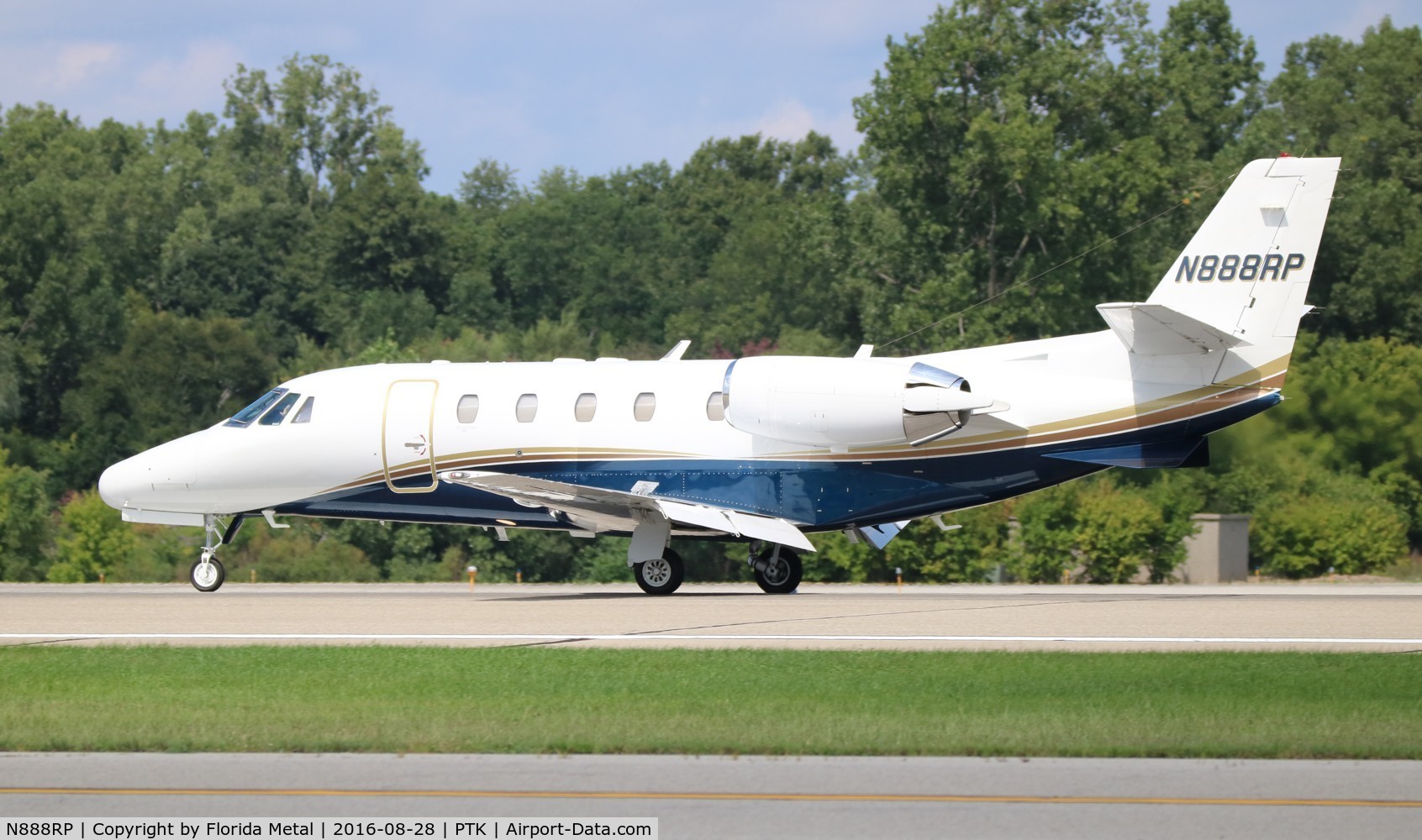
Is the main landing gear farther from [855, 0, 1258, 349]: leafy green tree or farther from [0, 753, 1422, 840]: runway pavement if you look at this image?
[855, 0, 1258, 349]: leafy green tree

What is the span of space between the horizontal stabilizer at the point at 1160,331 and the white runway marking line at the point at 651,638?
15.4 ft

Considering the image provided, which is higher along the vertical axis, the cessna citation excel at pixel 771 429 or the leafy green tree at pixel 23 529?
the cessna citation excel at pixel 771 429

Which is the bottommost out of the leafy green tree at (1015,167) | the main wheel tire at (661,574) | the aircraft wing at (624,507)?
the main wheel tire at (661,574)

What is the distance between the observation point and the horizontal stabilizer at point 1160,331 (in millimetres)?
20875

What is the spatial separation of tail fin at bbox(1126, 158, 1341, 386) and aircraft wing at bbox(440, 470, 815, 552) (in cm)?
591

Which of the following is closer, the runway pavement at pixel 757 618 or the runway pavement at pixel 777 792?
the runway pavement at pixel 777 792

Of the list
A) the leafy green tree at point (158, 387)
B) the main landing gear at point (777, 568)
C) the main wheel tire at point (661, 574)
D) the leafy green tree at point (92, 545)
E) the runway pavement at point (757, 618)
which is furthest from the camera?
the leafy green tree at point (158, 387)

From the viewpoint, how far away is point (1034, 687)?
14.1m

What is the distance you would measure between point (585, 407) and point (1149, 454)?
7.80 meters

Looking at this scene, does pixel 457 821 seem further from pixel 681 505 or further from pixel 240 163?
pixel 240 163

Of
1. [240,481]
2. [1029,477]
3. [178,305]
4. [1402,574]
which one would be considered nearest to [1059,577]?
[1402,574]

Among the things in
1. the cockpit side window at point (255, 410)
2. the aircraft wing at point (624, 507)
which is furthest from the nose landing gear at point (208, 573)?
the aircraft wing at point (624, 507)
